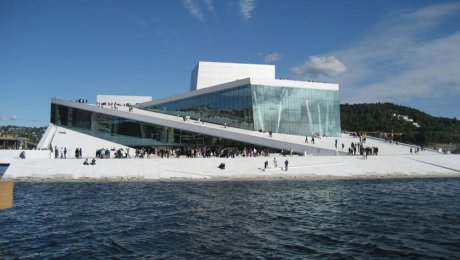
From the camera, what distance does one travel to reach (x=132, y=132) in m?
47.6

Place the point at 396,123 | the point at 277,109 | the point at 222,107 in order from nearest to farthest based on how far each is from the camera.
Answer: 1. the point at 277,109
2. the point at 222,107
3. the point at 396,123

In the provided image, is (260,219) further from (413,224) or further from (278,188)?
(278,188)

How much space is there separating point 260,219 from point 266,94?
31584mm

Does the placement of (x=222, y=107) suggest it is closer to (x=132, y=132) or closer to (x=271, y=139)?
(x=132, y=132)

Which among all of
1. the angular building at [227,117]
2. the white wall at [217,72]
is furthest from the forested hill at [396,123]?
the angular building at [227,117]

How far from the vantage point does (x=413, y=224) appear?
637 inches

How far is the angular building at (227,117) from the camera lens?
46.4m

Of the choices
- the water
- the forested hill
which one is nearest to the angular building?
the water

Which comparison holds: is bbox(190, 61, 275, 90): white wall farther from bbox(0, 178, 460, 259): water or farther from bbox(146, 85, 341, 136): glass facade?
bbox(0, 178, 460, 259): water

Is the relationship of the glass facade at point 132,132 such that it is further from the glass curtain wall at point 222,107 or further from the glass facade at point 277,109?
the glass facade at point 277,109

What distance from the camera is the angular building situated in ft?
152

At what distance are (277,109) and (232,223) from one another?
32.5 metres

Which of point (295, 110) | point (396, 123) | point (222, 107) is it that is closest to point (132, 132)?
point (222, 107)

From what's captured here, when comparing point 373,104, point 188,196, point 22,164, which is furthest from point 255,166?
point 373,104
